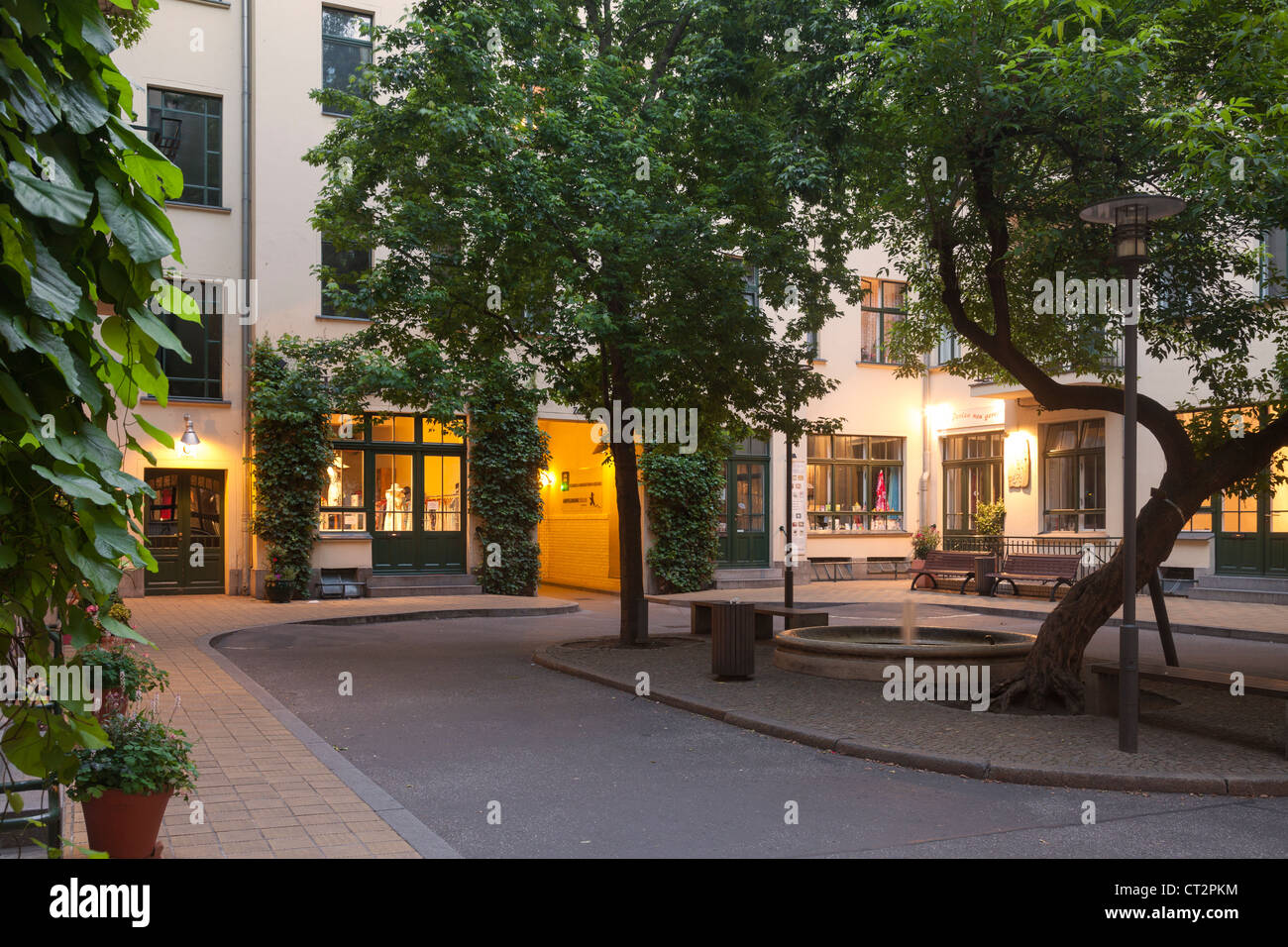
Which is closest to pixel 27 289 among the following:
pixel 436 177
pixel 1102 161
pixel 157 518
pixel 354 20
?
pixel 1102 161

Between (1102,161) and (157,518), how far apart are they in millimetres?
18441

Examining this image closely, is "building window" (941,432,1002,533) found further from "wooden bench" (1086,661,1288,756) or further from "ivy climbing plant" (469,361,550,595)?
"wooden bench" (1086,661,1288,756)

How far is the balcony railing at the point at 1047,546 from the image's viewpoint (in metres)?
23.2

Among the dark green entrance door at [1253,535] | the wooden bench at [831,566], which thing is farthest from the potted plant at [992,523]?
the dark green entrance door at [1253,535]

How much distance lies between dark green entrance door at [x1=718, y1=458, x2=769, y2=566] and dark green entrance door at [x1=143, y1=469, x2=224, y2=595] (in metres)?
11.6

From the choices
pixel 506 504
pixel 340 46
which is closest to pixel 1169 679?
pixel 506 504

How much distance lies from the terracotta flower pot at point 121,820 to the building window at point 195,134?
63.1 ft

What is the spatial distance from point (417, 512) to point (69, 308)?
22033 millimetres

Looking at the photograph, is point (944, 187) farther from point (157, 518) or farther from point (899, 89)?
point (157, 518)

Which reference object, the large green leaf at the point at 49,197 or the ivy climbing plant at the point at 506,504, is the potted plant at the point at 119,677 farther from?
the ivy climbing plant at the point at 506,504

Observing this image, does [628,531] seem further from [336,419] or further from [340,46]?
[340,46]

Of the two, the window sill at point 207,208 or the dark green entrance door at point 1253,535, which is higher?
the window sill at point 207,208

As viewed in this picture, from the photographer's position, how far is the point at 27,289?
5.44 feet
